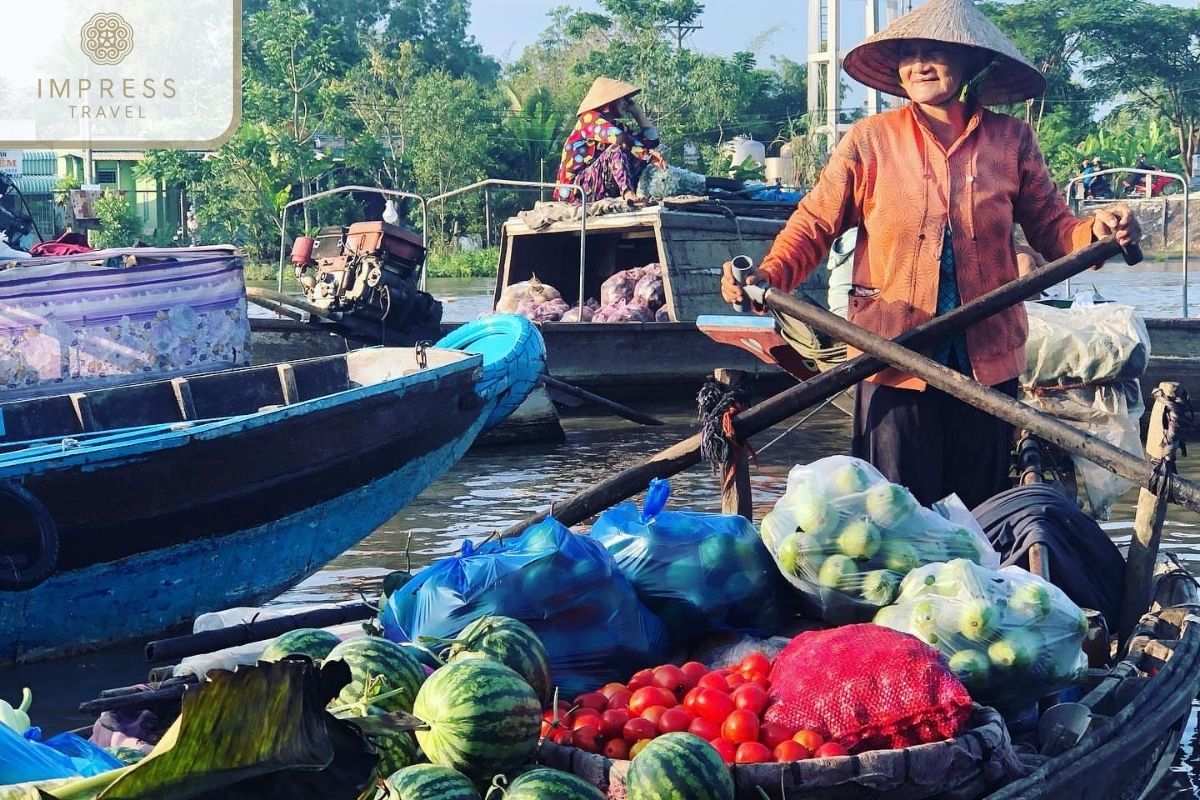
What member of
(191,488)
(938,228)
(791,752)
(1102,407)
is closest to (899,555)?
(791,752)

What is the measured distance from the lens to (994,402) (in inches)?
140

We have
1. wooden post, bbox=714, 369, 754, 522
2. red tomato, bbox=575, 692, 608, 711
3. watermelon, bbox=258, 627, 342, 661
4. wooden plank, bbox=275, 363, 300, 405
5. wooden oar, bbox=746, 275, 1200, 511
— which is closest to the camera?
red tomato, bbox=575, 692, 608, 711

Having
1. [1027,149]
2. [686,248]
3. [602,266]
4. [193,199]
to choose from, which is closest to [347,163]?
[193,199]

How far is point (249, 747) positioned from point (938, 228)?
8.67 ft

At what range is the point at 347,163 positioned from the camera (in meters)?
34.5

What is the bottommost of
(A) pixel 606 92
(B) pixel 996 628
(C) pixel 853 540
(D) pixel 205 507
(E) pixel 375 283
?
(D) pixel 205 507

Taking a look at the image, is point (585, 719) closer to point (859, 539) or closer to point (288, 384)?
point (859, 539)

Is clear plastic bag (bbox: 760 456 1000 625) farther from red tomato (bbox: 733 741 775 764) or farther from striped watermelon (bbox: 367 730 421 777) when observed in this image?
striped watermelon (bbox: 367 730 421 777)

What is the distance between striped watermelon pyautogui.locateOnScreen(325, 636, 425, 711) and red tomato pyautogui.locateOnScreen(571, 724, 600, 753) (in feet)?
0.96

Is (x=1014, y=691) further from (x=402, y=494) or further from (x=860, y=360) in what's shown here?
(x=402, y=494)

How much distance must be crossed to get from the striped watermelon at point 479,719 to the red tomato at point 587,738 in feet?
0.44

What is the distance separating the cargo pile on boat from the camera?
210 cm

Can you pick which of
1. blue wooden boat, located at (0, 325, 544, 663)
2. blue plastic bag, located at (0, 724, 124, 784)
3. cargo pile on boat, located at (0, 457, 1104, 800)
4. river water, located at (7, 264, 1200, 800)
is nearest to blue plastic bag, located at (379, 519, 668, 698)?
cargo pile on boat, located at (0, 457, 1104, 800)

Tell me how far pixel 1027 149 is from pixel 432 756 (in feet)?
8.48
